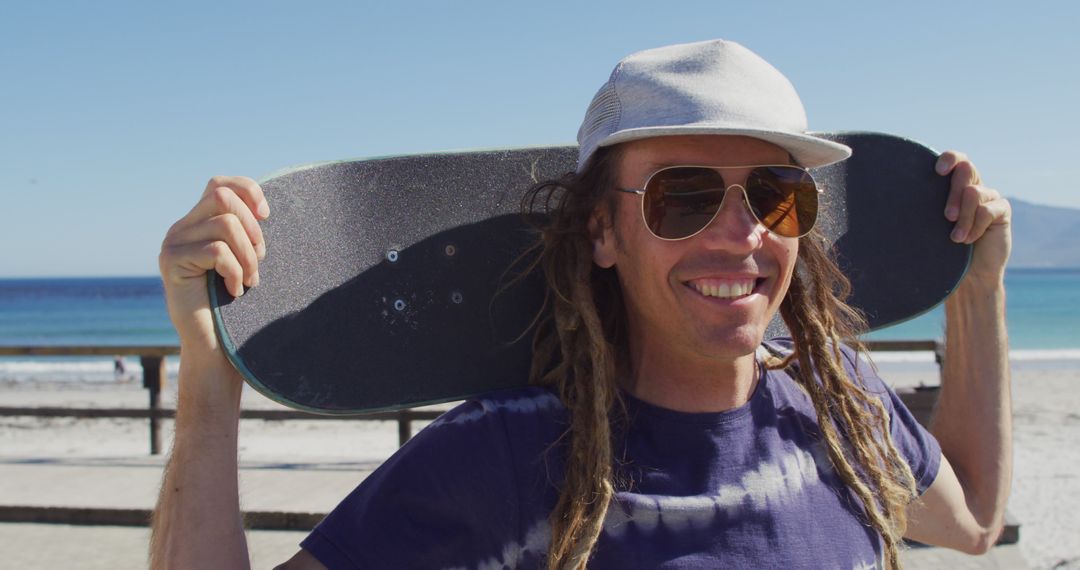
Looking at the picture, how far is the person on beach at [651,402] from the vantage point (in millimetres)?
1275

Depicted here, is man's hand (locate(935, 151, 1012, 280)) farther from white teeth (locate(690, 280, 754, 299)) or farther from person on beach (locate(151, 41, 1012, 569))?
white teeth (locate(690, 280, 754, 299))

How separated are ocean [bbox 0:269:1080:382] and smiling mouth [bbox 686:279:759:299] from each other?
11.6m

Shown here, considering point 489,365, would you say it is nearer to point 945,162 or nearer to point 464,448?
point 464,448

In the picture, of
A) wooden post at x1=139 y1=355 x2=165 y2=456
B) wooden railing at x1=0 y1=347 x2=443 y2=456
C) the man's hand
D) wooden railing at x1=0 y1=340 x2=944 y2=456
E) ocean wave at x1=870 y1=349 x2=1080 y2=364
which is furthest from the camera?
ocean wave at x1=870 y1=349 x2=1080 y2=364

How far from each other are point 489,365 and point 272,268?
0.43 meters

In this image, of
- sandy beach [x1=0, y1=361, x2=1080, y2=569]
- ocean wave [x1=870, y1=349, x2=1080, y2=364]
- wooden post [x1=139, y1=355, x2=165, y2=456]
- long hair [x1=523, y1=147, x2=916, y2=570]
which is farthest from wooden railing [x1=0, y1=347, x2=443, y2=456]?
ocean wave [x1=870, y1=349, x2=1080, y2=364]

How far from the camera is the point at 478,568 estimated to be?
1.29m

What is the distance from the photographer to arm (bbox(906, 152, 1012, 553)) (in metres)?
1.75

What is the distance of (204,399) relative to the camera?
1301 mm

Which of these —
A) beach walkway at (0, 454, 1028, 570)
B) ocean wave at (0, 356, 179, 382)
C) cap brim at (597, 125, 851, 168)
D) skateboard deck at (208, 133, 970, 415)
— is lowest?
ocean wave at (0, 356, 179, 382)

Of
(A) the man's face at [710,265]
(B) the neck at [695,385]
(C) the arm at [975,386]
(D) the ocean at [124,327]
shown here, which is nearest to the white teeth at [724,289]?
(A) the man's face at [710,265]

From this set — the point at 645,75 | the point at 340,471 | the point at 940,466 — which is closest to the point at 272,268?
the point at 645,75

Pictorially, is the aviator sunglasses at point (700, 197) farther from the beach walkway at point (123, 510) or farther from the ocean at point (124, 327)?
the ocean at point (124, 327)

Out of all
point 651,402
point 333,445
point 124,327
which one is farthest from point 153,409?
point 124,327
